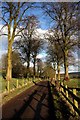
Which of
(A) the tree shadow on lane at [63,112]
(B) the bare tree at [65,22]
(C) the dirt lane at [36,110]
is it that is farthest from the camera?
(B) the bare tree at [65,22]

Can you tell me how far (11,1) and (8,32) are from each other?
465 cm

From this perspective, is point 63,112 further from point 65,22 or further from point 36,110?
point 65,22

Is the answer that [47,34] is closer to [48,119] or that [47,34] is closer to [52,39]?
[52,39]

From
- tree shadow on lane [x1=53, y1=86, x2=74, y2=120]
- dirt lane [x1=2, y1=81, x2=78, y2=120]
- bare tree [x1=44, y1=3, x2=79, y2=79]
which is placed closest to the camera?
tree shadow on lane [x1=53, y1=86, x2=74, y2=120]

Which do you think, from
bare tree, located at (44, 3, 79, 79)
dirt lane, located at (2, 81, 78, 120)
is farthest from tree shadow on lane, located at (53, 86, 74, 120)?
bare tree, located at (44, 3, 79, 79)

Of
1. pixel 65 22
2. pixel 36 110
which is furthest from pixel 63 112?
pixel 65 22

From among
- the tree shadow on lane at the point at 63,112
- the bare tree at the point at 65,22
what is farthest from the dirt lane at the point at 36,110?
the bare tree at the point at 65,22

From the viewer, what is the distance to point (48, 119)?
10914 mm

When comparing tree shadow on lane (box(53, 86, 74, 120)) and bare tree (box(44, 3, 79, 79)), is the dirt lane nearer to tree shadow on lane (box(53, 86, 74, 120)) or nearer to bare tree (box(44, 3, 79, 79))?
tree shadow on lane (box(53, 86, 74, 120))

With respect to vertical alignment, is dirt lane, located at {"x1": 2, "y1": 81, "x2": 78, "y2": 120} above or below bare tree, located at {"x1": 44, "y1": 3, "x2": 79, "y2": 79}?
below

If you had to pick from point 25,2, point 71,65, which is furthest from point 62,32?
point 71,65

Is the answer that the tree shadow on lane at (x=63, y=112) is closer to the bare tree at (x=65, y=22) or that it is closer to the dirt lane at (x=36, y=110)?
the dirt lane at (x=36, y=110)

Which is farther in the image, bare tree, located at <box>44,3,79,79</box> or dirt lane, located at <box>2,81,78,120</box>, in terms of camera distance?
bare tree, located at <box>44,3,79,79</box>

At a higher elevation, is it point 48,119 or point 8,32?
point 8,32
